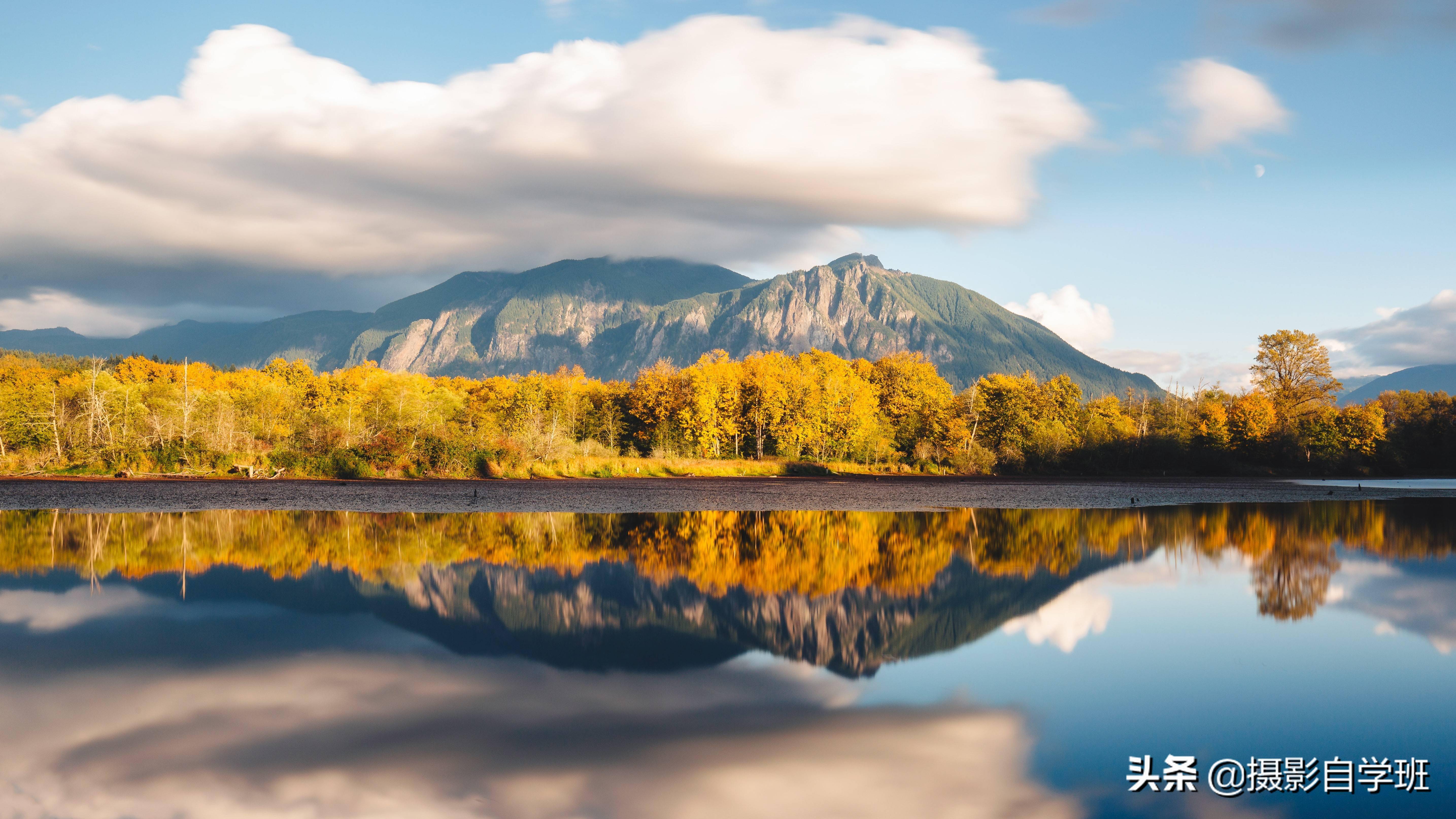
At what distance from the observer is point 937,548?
23047mm

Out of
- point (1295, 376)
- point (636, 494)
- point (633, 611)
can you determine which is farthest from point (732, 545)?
point (1295, 376)

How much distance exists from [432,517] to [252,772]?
23.5 metres

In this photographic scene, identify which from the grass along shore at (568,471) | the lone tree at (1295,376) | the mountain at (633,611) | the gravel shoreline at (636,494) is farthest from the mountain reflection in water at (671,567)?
the lone tree at (1295,376)

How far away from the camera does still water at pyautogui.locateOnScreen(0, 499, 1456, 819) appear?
7.43m

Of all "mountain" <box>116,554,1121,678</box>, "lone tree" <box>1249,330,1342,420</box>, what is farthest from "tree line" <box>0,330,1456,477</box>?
"mountain" <box>116,554,1121,678</box>

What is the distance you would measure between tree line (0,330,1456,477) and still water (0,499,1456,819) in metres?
38.6

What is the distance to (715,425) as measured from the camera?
8181 centimetres

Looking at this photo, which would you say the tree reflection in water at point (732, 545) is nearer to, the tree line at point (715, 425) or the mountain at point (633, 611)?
the mountain at point (633, 611)

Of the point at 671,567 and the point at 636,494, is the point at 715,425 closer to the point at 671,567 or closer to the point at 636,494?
the point at 636,494

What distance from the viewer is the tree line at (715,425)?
56.8 metres

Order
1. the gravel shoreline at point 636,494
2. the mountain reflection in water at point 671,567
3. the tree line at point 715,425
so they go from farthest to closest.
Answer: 1. the tree line at point 715,425
2. the gravel shoreline at point 636,494
3. the mountain reflection in water at point 671,567

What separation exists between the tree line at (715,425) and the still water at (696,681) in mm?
38646

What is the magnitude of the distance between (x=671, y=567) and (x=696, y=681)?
845 centimetres

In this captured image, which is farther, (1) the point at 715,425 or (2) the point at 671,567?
(1) the point at 715,425
